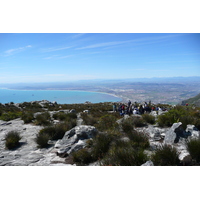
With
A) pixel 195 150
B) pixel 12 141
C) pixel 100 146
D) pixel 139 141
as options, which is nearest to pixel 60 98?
pixel 12 141

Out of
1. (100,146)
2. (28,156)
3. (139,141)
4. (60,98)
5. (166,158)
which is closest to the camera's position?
(166,158)

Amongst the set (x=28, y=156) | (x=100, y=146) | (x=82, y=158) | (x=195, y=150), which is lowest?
(x=28, y=156)

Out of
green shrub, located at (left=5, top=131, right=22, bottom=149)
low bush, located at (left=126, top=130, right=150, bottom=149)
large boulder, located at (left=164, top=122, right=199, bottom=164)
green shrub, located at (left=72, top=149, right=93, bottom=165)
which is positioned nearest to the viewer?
green shrub, located at (left=72, top=149, right=93, bottom=165)

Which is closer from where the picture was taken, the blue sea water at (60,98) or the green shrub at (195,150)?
the green shrub at (195,150)

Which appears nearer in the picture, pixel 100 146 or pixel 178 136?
pixel 100 146

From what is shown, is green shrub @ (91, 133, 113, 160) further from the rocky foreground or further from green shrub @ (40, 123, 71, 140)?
green shrub @ (40, 123, 71, 140)

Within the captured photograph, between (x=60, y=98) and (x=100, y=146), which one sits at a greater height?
(x=100, y=146)

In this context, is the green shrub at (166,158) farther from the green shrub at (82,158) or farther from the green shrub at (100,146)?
the green shrub at (82,158)

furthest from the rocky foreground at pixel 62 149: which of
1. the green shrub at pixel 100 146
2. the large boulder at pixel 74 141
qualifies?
the green shrub at pixel 100 146

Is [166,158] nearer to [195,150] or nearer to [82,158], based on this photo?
[195,150]

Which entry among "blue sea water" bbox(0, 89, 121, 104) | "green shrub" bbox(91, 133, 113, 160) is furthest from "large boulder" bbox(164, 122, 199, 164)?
"blue sea water" bbox(0, 89, 121, 104)
